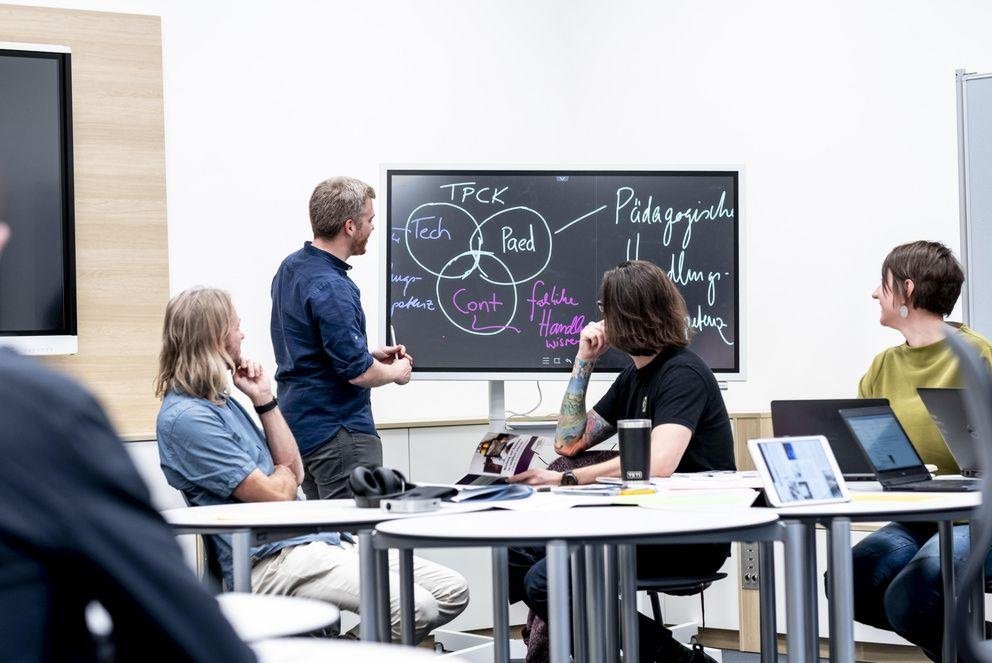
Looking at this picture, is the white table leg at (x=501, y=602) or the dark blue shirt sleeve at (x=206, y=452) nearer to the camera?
the dark blue shirt sleeve at (x=206, y=452)

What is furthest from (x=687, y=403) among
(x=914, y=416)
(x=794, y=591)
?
(x=794, y=591)

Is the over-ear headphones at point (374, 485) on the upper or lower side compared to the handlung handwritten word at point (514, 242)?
lower

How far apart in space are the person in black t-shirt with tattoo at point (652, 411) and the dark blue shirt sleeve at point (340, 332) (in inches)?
24.8

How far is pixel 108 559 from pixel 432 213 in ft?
10.5

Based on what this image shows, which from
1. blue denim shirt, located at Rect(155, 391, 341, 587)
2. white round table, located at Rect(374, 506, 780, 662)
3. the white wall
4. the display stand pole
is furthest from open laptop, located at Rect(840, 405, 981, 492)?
the white wall

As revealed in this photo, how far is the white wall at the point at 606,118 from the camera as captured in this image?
14.3ft

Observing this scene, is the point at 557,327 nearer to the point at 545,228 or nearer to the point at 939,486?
the point at 545,228

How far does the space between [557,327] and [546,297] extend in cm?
11

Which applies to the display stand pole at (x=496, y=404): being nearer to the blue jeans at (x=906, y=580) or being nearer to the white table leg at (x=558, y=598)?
the blue jeans at (x=906, y=580)

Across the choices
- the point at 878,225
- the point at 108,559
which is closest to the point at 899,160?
the point at 878,225

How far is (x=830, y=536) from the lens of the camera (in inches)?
84.1

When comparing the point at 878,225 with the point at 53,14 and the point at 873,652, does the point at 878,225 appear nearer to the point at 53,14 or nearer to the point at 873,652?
the point at 873,652

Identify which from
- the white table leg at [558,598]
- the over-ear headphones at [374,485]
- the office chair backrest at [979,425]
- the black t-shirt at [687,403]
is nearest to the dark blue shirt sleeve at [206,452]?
the over-ear headphones at [374,485]

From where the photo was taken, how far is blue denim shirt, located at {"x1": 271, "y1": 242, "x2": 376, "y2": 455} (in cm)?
343
